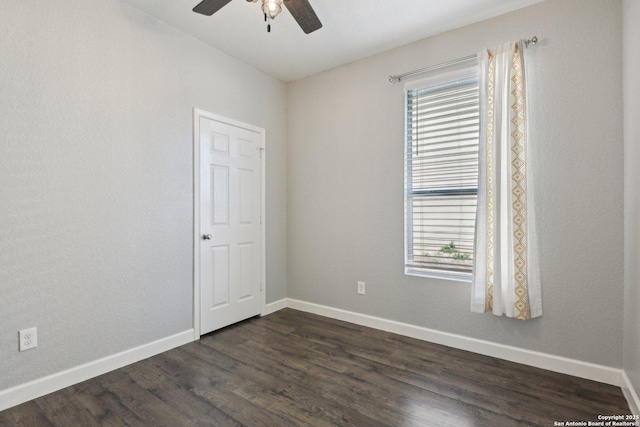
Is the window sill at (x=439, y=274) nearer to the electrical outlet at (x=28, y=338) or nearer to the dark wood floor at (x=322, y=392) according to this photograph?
the dark wood floor at (x=322, y=392)

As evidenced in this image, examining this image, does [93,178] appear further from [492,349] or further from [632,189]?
[632,189]

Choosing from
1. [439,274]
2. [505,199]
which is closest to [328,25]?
[505,199]

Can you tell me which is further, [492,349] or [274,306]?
[274,306]

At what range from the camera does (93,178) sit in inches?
90.0

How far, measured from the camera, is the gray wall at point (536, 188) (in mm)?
2162

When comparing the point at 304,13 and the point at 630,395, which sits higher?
the point at 304,13

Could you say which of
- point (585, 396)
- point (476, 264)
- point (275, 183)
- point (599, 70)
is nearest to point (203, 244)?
point (275, 183)

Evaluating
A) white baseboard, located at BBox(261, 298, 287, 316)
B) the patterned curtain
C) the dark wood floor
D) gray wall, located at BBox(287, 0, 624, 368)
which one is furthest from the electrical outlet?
the patterned curtain

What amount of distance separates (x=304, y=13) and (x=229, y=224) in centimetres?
204

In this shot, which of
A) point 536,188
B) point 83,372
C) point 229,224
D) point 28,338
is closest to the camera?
point 28,338

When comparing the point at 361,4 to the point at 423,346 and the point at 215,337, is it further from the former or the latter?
the point at 215,337

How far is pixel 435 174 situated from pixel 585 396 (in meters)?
1.86

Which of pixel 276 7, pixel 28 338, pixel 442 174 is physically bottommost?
pixel 28 338

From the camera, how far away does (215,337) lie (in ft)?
9.77
